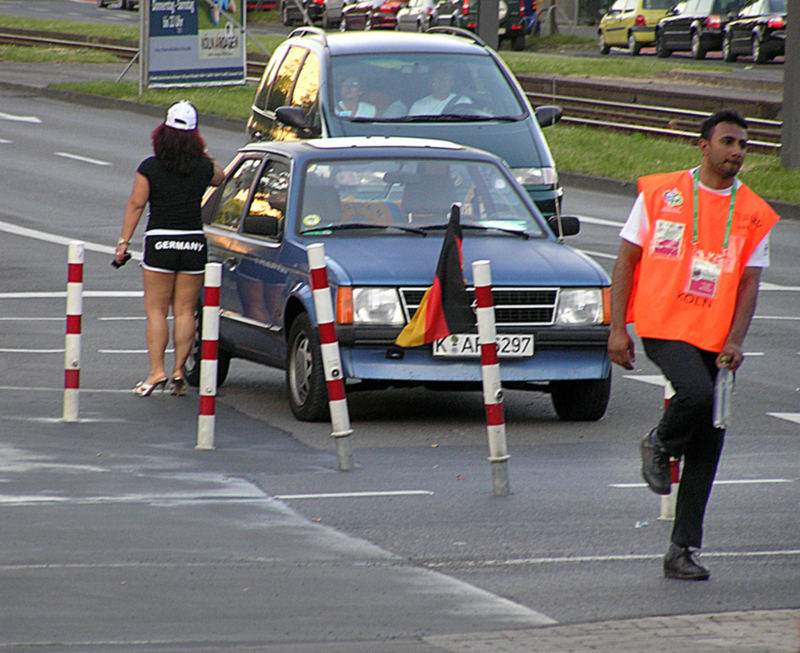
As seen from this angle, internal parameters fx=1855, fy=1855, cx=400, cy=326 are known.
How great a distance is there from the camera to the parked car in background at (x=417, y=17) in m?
58.1

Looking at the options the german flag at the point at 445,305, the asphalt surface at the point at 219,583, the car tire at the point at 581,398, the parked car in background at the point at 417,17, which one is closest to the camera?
the asphalt surface at the point at 219,583

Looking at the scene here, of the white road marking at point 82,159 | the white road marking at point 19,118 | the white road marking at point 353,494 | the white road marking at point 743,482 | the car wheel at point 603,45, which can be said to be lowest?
the white road marking at point 19,118

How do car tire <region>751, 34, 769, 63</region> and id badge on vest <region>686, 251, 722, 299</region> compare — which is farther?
car tire <region>751, 34, 769, 63</region>

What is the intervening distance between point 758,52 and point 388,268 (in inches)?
1508

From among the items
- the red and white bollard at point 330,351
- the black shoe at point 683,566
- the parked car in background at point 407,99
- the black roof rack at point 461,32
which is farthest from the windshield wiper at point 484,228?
the black roof rack at point 461,32

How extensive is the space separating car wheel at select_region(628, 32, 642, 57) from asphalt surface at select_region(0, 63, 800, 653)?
1783 inches

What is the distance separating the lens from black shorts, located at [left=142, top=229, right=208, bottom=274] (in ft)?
36.4

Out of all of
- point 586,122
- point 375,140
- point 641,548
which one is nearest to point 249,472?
point 641,548

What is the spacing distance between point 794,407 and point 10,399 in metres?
4.66

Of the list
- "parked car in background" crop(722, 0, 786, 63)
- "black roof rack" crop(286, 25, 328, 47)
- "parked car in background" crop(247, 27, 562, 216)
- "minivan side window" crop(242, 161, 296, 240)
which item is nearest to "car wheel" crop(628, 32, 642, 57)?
"parked car in background" crop(722, 0, 786, 63)

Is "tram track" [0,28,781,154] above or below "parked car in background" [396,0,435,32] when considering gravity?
below

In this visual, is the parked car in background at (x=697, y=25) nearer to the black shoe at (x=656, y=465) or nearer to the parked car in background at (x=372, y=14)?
the parked car in background at (x=372, y=14)

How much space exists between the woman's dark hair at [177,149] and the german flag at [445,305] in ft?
6.35

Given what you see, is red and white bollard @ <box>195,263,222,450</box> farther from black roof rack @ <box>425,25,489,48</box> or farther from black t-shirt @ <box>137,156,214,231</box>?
black roof rack @ <box>425,25,489,48</box>
